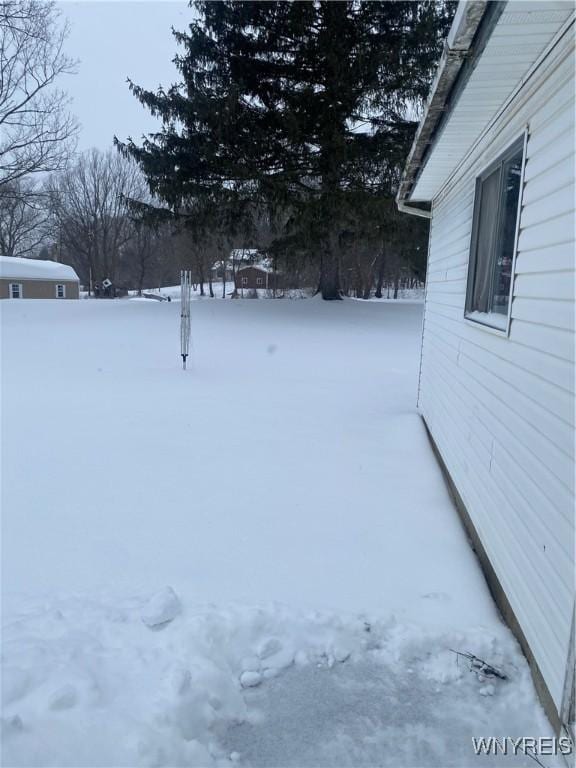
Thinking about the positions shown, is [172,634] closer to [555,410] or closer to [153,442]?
[555,410]

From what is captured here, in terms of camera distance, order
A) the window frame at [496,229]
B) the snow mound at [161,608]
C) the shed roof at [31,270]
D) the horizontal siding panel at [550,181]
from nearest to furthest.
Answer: the horizontal siding panel at [550,181] < the snow mound at [161,608] < the window frame at [496,229] < the shed roof at [31,270]

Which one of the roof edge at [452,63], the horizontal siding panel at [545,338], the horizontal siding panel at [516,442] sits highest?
the roof edge at [452,63]

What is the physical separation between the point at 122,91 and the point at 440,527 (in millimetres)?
16723

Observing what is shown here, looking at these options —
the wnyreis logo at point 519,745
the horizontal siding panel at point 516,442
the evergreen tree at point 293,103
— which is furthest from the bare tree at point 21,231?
the wnyreis logo at point 519,745

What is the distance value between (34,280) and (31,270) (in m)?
0.65

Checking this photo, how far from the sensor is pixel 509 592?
2531 millimetres

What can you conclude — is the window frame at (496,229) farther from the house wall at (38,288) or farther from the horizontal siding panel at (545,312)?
the house wall at (38,288)

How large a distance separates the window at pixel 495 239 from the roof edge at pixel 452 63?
1.56 ft

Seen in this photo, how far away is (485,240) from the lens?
3.64 meters

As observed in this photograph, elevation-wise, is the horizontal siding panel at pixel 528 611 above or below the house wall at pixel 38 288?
below

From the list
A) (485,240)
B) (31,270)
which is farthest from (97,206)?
(485,240)

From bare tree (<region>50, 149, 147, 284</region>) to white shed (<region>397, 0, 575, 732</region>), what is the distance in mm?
38918

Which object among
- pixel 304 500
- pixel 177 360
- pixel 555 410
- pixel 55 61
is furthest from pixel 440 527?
pixel 55 61

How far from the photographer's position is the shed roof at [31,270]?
107ft
